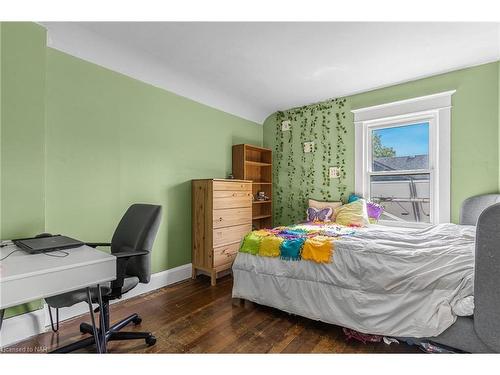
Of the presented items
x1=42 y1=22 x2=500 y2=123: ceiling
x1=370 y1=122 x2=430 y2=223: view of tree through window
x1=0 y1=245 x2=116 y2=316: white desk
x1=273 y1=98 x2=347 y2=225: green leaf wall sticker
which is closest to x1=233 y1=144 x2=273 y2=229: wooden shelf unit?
x1=273 y1=98 x2=347 y2=225: green leaf wall sticker

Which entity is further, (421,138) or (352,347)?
(421,138)

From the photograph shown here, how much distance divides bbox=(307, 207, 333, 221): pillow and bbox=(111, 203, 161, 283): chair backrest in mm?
2360

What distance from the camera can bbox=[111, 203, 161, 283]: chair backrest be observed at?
5.90 ft

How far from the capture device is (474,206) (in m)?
2.78

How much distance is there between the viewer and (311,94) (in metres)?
3.72

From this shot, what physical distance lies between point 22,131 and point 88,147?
1.72 feet

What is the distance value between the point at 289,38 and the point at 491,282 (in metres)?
2.34

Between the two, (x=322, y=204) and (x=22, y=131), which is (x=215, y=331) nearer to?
(x=22, y=131)

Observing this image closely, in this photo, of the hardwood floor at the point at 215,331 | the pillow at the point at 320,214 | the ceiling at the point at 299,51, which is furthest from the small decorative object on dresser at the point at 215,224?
the ceiling at the point at 299,51

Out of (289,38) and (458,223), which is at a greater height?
(289,38)

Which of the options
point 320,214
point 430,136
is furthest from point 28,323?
point 430,136

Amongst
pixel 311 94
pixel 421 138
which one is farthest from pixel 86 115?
pixel 421 138
